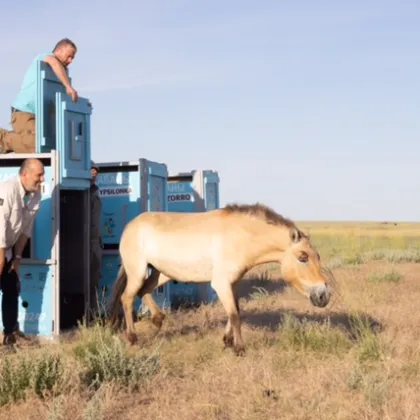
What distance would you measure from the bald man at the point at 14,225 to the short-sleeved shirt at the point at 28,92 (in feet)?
4.76

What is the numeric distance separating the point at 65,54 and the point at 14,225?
8.26 feet

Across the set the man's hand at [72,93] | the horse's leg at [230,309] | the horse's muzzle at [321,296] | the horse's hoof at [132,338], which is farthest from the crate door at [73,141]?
the horse's muzzle at [321,296]

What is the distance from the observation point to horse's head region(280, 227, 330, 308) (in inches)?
359

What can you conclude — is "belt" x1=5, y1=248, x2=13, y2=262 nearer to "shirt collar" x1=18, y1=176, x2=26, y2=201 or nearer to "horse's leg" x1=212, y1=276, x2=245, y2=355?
"shirt collar" x1=18, y1=176, x2=26, y2=201

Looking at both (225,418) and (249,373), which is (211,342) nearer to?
(249,373)

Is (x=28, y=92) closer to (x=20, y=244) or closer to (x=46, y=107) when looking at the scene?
(x=46, y=107)

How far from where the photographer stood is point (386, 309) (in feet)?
41.9

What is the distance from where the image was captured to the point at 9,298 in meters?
9.66

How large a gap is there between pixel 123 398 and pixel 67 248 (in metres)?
5.15

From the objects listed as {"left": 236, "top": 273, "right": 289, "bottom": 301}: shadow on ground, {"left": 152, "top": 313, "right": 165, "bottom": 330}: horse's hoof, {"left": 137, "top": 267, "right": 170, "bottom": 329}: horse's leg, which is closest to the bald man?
{"left": 137, "top": 267, "right": 170, "bottom": 329}: horse's leg

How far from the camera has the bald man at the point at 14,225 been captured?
9.19 m

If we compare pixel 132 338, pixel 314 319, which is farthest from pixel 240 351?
pixel 314 319

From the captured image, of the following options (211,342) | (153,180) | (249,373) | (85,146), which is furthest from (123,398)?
(153,180)

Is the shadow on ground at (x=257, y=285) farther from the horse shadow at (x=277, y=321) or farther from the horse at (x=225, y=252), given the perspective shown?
the horse at (x=225, y=252)
